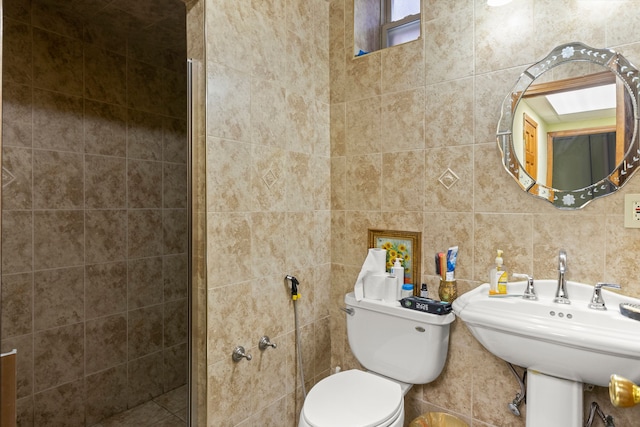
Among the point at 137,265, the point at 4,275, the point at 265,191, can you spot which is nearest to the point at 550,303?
the point at 265,191

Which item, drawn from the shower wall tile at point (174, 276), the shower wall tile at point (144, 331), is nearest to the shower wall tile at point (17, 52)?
the shower wall tile at point (174, 276)

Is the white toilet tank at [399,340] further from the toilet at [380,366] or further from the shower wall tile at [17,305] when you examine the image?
the shower wall tile at [17,305]

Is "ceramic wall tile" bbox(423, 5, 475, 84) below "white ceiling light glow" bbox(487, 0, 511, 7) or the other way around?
below

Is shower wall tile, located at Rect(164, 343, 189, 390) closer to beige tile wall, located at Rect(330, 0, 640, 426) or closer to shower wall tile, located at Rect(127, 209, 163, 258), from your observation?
shower wall tile, located at Rect(127, 209, 163, 258)

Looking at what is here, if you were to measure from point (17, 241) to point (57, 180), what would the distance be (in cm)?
36

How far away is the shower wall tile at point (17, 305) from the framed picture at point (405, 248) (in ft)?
5.94

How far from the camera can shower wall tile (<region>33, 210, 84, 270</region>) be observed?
1.86m

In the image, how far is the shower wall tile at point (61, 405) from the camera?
1.88 metres

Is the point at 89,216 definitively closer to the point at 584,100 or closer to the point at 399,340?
the point at 399,340

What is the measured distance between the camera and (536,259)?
1.38m

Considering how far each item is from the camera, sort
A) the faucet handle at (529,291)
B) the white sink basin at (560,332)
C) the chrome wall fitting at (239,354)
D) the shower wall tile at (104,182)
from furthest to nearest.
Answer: the shower wall tile at (104,182) → the chrome wall fitting at (239,354) → the faucet handle at (529,291) → the white sink basin at (560,332)

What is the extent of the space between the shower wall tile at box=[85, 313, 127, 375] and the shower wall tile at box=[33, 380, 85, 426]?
0.11m

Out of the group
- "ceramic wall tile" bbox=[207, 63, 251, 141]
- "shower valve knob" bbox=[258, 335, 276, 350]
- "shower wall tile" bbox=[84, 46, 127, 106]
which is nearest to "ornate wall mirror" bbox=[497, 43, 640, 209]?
"ceramic wall tile" bbox=[207, 63, 251, 141]

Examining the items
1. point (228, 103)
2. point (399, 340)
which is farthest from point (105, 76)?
point (399, 340)
